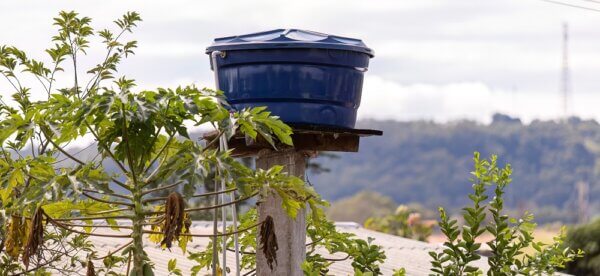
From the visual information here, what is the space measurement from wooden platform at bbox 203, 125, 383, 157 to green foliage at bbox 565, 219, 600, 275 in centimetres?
974

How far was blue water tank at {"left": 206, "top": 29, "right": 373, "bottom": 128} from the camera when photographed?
23.3ft

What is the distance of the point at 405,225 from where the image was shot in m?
21.4

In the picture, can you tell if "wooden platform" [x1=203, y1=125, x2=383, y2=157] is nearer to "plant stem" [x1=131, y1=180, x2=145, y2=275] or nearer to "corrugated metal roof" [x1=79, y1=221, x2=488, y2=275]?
"plant stem" [x1=131, y1=180, x2=145, y2=275]

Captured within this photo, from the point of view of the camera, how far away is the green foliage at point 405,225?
833 inches

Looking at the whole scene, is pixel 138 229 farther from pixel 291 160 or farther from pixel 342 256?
pixel 342 256

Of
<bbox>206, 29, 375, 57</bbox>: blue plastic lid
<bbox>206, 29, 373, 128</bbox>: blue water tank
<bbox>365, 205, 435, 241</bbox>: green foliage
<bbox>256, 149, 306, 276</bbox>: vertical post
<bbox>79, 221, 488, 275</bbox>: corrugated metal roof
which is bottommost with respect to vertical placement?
<bbox>365, 205, 435, 241</bbox>: green foliage

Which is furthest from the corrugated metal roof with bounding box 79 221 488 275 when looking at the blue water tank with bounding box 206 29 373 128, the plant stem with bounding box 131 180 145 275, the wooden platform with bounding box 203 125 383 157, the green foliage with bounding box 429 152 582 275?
the green foliage with bounding box 429 152 582 275

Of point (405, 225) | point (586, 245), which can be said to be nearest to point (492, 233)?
point (586, 245)

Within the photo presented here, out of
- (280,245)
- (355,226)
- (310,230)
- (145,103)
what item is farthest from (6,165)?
(355,226)

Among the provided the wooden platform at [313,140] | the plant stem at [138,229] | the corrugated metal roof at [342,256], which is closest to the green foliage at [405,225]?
the corrugated metal roof at [342,256]

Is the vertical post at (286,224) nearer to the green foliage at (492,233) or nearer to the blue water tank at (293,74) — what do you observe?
the blue water tank at (293,74)

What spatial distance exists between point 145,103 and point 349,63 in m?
1.67

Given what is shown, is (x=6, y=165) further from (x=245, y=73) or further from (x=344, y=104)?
(x=344, y=104)

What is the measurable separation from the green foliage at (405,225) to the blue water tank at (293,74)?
1372cm
